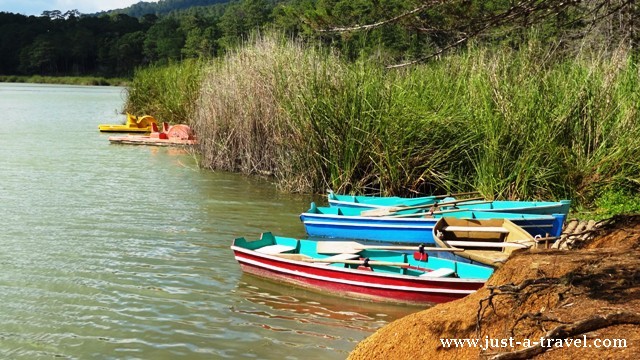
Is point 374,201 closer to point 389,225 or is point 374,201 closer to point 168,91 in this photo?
point 389,225

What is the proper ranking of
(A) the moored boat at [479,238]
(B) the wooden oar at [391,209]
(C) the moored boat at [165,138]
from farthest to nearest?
(C) the moored boat at [165,138] → (B) the wooden oar at [391,209] → (A) the moored boat at [479,238]

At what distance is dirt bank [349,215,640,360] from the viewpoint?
4.33 m

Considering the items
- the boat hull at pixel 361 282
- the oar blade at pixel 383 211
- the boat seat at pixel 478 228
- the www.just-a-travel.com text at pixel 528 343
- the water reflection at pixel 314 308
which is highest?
the www.just-a-travel.com text at pixel 528 343

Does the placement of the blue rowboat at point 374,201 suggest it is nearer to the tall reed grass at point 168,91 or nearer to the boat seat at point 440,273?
the boat seat at point 440,273

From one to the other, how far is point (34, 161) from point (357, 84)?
33.6ft

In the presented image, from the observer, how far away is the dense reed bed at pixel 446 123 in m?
12.0

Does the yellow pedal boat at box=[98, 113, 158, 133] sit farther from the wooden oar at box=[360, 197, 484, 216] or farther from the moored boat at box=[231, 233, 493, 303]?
the moored boat at box=[231, 233, 493, 303]

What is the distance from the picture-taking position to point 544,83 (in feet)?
41.8

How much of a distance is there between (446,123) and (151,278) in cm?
646

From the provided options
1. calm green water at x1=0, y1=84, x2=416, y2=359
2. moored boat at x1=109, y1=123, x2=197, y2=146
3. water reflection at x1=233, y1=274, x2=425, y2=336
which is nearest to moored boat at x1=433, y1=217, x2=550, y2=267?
water reflection at x1=233, y1=274, x2=425, y2=336

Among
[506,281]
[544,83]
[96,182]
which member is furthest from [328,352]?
[96,182]

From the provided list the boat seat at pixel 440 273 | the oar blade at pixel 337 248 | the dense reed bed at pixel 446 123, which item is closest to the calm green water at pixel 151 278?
the boat seat at pixel 440 273

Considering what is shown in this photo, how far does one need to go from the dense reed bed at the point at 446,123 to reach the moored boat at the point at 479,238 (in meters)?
2.36

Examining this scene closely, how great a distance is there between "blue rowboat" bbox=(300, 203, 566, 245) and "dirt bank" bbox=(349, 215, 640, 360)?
4711mm
